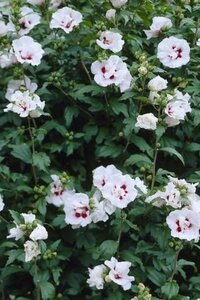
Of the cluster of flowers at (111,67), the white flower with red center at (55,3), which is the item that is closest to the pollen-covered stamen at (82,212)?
the cluster of flowers at (111,67)

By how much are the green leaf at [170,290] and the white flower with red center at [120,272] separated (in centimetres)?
13

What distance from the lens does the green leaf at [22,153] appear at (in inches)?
127

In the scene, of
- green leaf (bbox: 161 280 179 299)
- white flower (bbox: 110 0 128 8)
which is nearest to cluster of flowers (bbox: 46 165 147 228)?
green leaf (bbox: 161 280 179 299)

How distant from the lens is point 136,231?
10.3 feet

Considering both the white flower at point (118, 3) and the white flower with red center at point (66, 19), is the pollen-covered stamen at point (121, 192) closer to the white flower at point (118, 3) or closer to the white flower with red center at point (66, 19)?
the white flower with red center at point (66, 19)

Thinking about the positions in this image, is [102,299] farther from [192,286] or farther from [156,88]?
[156,88]

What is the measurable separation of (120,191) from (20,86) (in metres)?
0.79

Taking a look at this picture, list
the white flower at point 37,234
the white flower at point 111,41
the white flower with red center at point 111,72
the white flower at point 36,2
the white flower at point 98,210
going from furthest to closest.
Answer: the white flower at point 36,2, the white flower at point 111,41, the white flower with red center at point 111,72, the white flower at point 98,210, the white flower at point 37,234

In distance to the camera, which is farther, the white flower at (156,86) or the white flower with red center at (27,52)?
the white flower with red center at (27,52)

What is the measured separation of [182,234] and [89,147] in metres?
0.78

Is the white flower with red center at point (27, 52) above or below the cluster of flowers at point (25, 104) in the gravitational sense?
above

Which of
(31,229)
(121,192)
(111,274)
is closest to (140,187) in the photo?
(121,192)

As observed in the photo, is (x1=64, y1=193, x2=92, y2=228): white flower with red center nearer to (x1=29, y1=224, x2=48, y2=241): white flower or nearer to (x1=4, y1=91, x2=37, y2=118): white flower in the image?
(x1=29, y1=224, x2=48, y2=241): white flower

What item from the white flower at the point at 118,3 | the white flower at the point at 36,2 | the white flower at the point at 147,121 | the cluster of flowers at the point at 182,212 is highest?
the white flower at the point at 118,3
